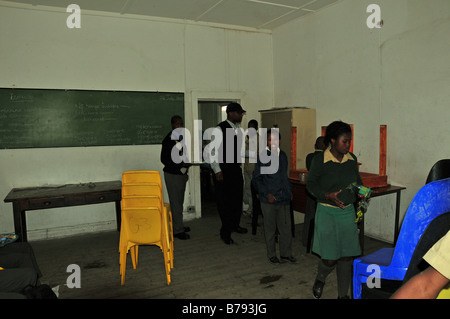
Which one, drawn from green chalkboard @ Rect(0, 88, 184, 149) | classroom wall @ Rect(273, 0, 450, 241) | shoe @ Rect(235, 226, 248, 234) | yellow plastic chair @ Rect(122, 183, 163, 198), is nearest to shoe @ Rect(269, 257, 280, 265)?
shoe @ Rect(235, 226, 248, 234)

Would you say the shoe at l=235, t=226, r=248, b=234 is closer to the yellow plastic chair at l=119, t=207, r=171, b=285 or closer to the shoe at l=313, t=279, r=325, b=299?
the yellow plastic chair at l=119, t=207, r=171, b=285

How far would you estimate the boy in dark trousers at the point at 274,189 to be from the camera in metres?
3.37

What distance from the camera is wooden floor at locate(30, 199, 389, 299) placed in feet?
9.73

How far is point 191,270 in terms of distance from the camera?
11.4ft

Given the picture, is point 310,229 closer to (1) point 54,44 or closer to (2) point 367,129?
(2) point 367,129

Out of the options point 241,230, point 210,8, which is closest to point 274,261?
point 241,230

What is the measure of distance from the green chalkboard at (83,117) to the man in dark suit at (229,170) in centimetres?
167

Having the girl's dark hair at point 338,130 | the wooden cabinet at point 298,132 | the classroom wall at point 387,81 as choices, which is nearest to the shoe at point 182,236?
the wooden cabinet at point 298,132

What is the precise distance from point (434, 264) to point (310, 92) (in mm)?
4754

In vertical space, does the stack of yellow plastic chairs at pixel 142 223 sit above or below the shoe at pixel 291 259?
above

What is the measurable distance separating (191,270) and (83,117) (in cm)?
297

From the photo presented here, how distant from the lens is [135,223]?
295 centimetres

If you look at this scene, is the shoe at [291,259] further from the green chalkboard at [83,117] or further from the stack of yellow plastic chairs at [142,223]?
the green chalkboard at [83,117]

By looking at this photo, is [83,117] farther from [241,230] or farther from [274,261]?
[274,261]
